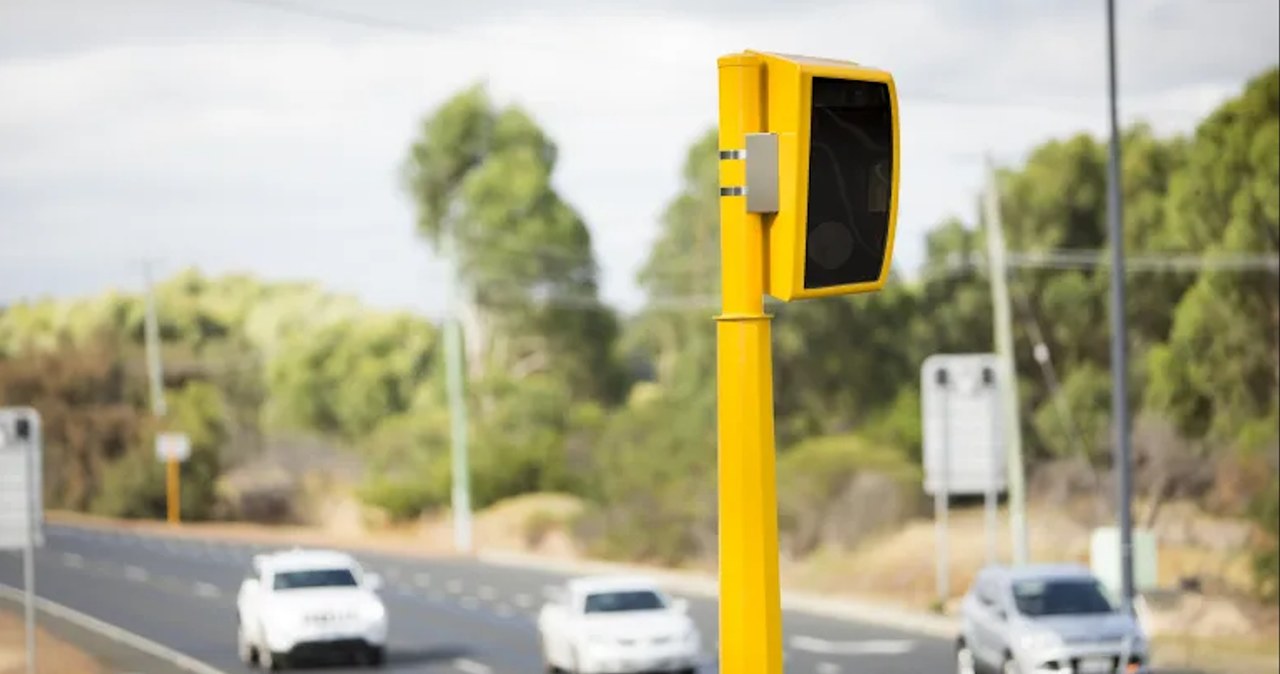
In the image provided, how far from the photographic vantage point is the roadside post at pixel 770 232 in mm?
6121

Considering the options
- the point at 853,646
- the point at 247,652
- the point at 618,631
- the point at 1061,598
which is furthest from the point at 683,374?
the point at 1061,598

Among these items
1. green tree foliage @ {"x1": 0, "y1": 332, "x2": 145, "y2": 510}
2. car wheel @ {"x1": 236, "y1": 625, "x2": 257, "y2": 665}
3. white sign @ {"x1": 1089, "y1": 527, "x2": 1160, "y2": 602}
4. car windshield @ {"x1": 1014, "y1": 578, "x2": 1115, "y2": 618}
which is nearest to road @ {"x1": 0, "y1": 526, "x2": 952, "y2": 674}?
car wheel @ {"x1": 236, "y1": 625, "x2": 257, "y2": 665}

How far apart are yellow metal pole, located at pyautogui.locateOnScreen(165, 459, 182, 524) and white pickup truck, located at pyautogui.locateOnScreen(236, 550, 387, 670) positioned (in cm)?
5570

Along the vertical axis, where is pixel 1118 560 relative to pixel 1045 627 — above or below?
below

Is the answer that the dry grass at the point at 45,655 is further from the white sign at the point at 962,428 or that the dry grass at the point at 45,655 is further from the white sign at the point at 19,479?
the white sign at the point at 962,428

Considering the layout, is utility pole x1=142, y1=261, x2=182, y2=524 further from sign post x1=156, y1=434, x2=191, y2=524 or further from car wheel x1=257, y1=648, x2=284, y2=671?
car wheel x1=257, y1=648, x2=284, y2=671

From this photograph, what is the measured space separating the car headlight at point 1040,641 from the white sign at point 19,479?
482 inches

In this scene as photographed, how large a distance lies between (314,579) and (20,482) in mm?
7508

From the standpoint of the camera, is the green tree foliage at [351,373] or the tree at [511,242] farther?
the green tree foliage at [351,373]

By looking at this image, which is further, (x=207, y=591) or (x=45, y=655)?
(x=207, y=591)

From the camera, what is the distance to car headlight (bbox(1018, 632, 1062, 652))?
29125mm

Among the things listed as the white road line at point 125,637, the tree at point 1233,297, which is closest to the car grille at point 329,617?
the white road line at point 125,637

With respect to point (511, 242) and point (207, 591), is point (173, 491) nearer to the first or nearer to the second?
point (511, 242)

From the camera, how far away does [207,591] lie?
5666 centimetres
